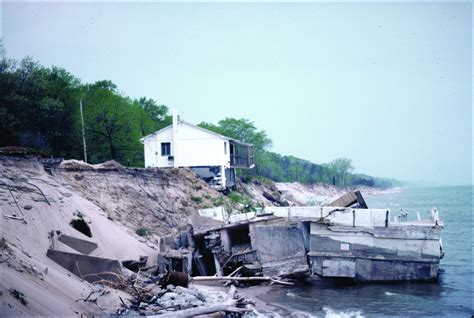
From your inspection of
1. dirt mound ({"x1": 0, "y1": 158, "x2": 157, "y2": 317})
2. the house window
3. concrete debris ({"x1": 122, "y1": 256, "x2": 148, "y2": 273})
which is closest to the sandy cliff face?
dirt mound ({"x1": 0, "y1": 158, "x2": 157, "y2": 317})

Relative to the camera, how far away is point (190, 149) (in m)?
41.7

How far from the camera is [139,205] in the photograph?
28.3 meters

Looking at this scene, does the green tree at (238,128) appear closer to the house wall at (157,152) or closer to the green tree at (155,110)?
the green tree at (155,110)

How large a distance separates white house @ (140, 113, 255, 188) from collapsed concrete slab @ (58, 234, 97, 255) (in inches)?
999

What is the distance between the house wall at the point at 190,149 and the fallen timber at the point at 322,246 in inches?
796

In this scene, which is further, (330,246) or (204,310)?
(330,246)

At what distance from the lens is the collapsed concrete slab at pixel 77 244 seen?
15.1m

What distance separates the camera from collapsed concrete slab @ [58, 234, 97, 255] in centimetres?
1511

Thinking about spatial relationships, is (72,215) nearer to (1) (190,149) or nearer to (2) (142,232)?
(2) (142,232)

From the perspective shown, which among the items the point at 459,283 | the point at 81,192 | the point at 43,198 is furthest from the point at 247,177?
the point at 43,198

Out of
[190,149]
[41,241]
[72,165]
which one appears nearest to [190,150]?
[190,149]

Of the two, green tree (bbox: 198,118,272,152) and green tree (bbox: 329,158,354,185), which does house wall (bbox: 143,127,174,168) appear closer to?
green tree (bbox: 198,118,272,152)

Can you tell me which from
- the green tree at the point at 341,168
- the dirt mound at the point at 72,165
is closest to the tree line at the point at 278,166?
the green tree at the point at 341,168

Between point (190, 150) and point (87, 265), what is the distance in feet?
92.2
